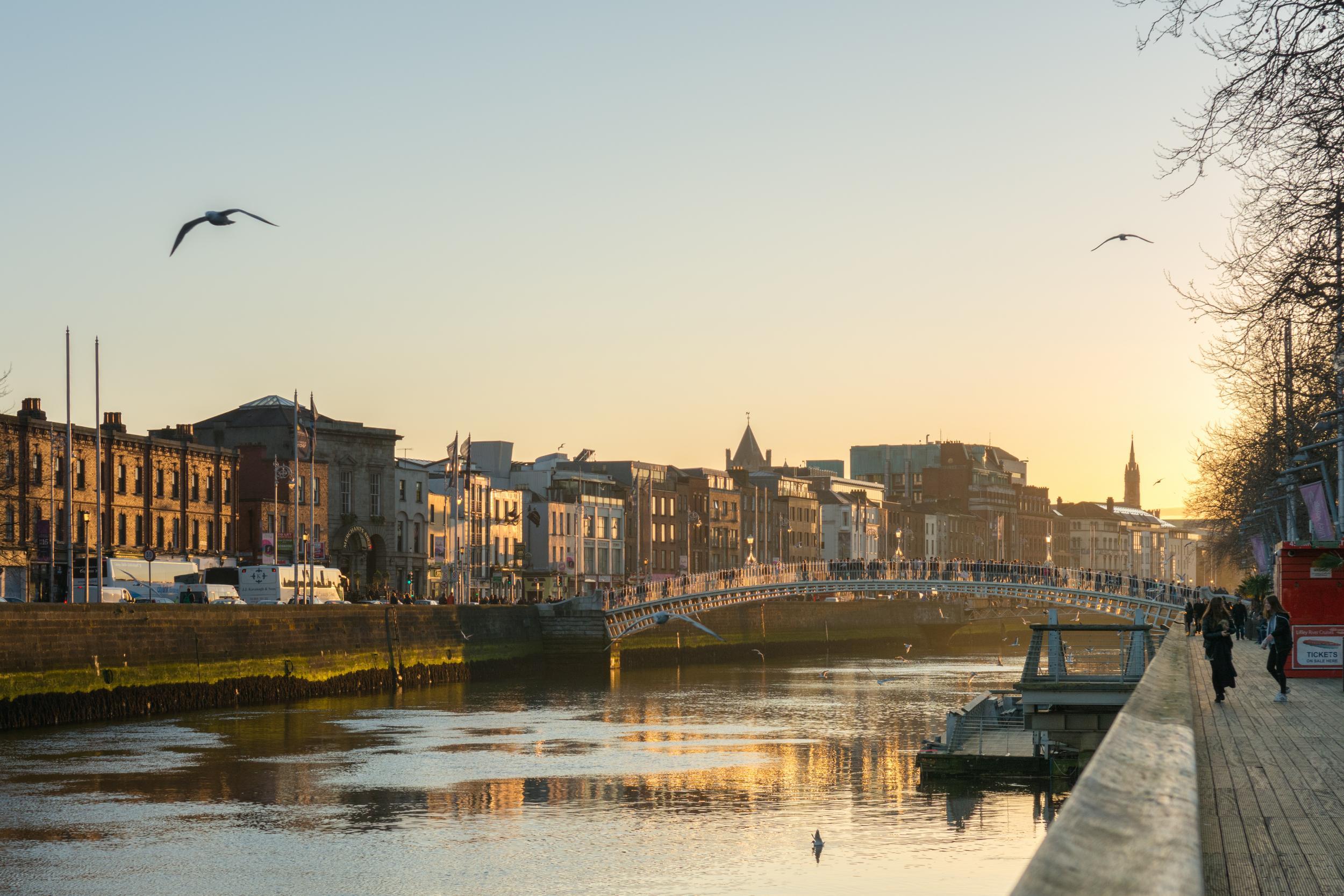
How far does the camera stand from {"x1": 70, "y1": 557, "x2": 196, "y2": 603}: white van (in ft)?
204

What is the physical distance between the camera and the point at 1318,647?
27625mm

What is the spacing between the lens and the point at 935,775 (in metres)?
34.7

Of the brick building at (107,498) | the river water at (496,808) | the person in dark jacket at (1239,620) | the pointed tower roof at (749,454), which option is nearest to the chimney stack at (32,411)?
the brick building at (107,498)

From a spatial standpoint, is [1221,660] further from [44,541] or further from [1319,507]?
[44,541]

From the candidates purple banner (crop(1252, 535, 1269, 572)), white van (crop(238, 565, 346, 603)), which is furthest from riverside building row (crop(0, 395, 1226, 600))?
purple banner (crop(1252, 535, 1269, 572))

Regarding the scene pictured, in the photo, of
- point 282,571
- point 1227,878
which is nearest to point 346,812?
point 1227,878

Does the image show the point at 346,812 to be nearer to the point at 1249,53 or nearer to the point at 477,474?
the point at 1249,53

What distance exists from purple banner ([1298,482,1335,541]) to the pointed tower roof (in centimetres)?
15954

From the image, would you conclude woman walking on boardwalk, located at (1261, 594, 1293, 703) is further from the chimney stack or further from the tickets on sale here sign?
the chimney stack

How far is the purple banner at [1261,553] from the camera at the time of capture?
2383 inches

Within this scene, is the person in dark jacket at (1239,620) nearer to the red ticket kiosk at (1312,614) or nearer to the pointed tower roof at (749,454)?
the red ticket kiosk at (1312,614)

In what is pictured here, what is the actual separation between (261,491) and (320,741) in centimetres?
4812

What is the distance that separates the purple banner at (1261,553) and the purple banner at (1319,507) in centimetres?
2780

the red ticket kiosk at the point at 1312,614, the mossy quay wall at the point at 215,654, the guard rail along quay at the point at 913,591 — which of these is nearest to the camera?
the red ticket kiosk at the point at 1312,614
